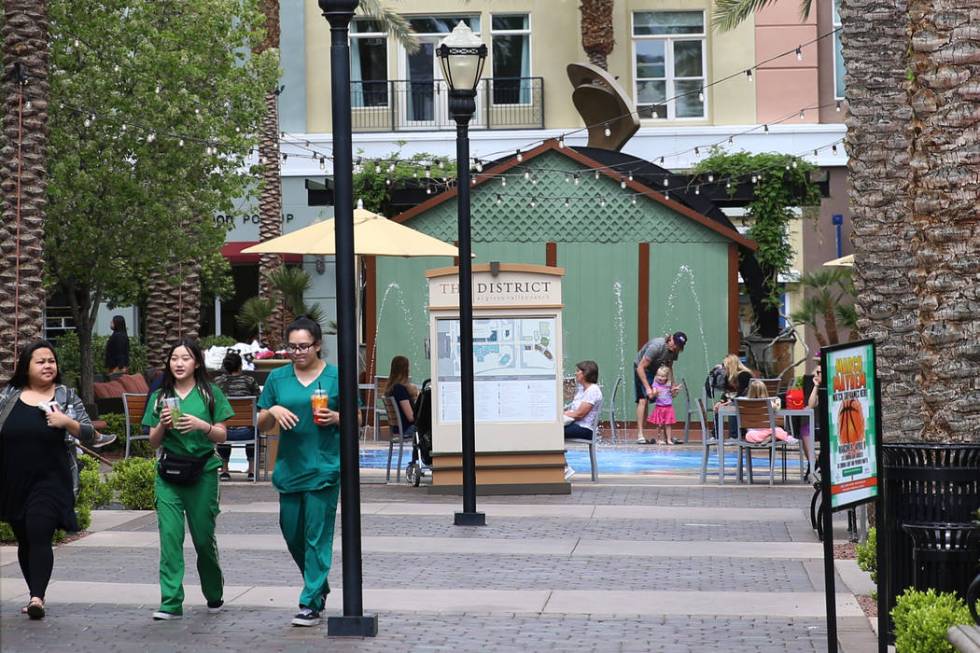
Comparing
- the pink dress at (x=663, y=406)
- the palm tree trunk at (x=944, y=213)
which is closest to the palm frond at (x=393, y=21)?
the pink dress at (x=663, y=406)

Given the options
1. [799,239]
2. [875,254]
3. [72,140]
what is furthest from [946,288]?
[799,239]

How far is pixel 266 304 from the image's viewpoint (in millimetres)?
31594

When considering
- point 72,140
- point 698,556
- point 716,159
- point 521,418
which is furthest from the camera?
point 716,159

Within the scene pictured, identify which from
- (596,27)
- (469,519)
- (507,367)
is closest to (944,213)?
(469,519)

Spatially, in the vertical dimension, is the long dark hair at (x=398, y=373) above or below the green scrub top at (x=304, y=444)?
above

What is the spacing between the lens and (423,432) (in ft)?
53.5

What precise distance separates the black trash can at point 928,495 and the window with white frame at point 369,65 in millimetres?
26214

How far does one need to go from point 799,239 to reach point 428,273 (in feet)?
58.3

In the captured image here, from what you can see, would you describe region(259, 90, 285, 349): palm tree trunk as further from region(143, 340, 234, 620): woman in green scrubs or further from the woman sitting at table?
region(143, 340, 234, 620): woman in green scrubs

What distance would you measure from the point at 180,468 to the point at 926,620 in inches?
162

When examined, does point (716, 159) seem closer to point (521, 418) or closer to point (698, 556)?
point (521, 418)

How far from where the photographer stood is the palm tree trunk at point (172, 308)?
23.6 metres

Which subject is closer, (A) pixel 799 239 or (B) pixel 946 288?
(B) pixel 946 288

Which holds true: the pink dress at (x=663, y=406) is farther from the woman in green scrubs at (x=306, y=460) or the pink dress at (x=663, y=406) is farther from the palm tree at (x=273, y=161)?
the woman in green scrubs at (x=306, y=460)
